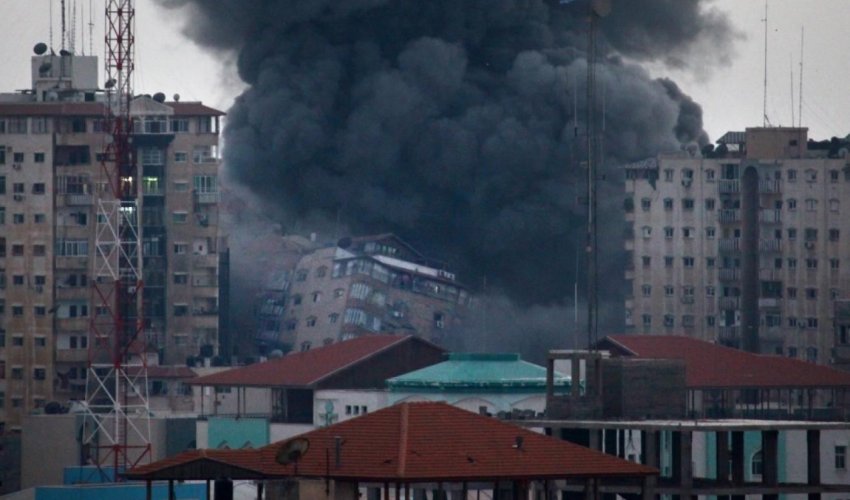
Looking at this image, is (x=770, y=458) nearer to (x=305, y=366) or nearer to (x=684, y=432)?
(x=684, y=432)

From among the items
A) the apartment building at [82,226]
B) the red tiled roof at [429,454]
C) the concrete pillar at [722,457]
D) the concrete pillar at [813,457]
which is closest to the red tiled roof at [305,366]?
the apartment building at [82,226]

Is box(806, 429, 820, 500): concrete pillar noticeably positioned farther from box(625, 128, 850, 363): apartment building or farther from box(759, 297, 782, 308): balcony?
box(759, 297, 782, 308): balcony

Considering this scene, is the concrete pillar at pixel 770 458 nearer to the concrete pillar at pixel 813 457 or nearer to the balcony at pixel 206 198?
the concrete pillar at pixel 813 457

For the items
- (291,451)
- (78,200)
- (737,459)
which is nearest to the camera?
(291,451)

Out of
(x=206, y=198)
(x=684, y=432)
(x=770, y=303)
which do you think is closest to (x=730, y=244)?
(x=770, y=303)

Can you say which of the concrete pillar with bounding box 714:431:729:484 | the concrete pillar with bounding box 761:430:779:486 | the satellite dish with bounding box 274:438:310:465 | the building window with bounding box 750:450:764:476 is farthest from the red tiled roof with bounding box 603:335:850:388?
the satellite dish with bounding box 274:438:310:465

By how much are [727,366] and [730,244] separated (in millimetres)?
37548

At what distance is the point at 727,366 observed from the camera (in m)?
114

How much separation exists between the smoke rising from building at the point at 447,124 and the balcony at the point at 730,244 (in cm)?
784

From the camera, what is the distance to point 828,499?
95688 mm

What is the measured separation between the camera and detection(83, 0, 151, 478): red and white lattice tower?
114 metres

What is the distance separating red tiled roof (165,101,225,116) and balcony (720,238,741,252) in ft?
83.9

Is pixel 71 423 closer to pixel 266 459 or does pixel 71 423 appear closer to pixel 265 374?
pixel 265 374

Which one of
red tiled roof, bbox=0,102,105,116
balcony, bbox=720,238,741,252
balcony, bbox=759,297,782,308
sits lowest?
balcony, bbox=759,297,782,308
